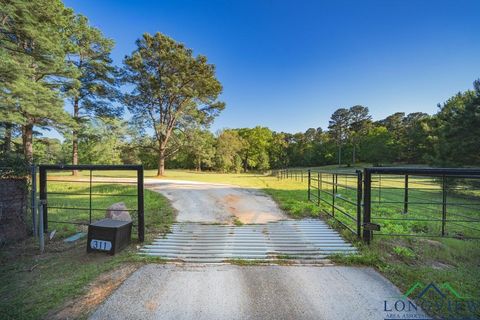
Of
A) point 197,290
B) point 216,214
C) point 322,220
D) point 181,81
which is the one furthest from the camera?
point 181,81

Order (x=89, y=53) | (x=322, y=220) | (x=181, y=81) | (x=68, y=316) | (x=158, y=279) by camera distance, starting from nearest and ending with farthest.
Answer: (x=68, y=316) < (x=158, y=279) < (x=322, y=220) < (x=89, y=53) < (x=181, y=81)

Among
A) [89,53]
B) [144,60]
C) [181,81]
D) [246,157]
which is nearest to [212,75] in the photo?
[181,81]

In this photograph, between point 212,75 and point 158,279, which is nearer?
point 158,279

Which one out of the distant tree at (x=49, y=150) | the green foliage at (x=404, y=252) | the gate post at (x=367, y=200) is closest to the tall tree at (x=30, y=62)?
the distant tree at (x=49, y=150)

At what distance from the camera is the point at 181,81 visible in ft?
58.9

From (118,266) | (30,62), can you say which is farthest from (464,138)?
(30,62)

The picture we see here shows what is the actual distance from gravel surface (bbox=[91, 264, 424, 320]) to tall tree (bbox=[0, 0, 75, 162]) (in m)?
12.9

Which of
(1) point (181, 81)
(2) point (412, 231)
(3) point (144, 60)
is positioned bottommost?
(2) point (412, 231)

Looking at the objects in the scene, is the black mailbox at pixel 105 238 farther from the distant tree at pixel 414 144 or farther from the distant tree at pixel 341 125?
the distant tree at pixel 341 125

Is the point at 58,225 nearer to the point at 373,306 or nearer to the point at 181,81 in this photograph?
the point at 373,306

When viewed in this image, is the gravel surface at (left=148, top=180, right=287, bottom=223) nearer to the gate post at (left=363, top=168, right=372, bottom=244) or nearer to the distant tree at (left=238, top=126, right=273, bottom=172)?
the gate post at (left=363, top=168, right=372, bottom=244)

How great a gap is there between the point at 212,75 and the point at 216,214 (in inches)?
627

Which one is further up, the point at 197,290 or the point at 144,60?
the point at 144,60

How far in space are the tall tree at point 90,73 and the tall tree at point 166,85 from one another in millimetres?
1454
